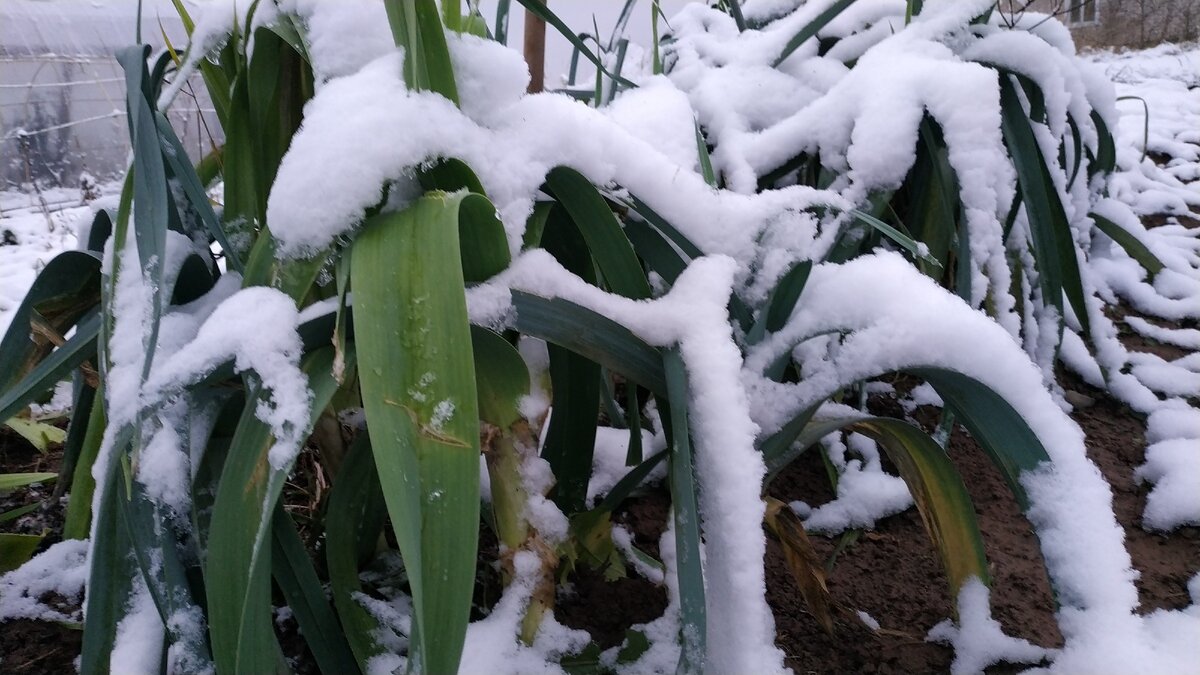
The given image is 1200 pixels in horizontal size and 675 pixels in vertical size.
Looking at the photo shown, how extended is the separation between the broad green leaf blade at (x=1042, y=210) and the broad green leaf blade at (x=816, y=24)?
34 cm

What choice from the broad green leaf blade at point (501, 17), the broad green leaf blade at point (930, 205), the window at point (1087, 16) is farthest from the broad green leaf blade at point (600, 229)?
the window at point (1087, 16)

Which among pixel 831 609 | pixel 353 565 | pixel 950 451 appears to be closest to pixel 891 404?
pixel 950 451

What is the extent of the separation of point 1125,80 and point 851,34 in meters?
4.46

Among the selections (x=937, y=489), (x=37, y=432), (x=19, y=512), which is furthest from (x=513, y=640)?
(x=37, y=432)

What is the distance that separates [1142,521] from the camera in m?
0.95

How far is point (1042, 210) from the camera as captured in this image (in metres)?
0.96

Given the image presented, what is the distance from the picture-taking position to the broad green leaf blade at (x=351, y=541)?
1.88 ft

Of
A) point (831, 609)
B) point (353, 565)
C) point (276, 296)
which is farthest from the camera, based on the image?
point (831, 609)

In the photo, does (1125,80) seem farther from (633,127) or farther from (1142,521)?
(633,127)

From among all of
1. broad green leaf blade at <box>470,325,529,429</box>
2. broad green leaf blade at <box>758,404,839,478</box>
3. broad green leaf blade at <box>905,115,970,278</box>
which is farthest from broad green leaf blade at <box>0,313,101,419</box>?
broad green leaf blade at <box>905,115,970,278</box>

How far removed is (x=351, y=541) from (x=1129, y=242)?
1.65m

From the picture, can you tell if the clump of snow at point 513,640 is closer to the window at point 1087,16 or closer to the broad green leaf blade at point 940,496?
the broad green leaf blade at point 940,496

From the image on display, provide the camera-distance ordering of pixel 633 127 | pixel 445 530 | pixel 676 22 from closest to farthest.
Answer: pixel 445 530 → pixel 633 127 → pixel 676 22

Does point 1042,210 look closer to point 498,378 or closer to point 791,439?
point 791,439
